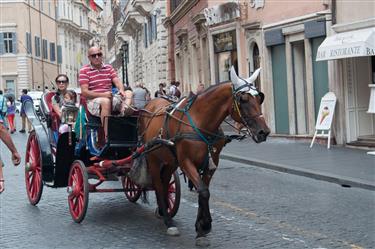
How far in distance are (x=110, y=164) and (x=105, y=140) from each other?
1.02 ft

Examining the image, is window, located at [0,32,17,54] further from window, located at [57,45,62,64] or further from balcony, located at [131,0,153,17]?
balcony, located at [131,0,153,17]

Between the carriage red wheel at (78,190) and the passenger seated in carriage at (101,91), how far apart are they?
597 mm

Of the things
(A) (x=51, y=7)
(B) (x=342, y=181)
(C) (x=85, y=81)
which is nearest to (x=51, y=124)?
(C) (x=85, y=81)

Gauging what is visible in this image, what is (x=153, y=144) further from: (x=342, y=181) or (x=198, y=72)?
(x=198, y=72)

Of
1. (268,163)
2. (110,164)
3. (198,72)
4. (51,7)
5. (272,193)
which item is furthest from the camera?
(51,7)

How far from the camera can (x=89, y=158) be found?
28.5ft

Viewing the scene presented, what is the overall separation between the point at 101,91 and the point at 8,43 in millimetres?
56003

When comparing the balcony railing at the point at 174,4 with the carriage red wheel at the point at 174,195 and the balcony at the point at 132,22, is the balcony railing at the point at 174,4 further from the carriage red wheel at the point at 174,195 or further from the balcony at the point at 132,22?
the carriage red wheel at the point at 174,195

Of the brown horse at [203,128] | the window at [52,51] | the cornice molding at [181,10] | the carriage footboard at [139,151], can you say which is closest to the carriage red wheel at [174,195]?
the brown horse at [203,128]

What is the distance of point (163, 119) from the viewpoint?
7.39 meters

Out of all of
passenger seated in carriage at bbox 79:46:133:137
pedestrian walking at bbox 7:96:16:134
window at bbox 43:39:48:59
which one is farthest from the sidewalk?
window at bbox 43:39:48:59

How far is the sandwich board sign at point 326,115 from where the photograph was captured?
658 inches

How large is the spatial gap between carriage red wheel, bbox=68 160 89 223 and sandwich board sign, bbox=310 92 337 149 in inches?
378

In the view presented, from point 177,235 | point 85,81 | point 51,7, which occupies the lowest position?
point 177,235
